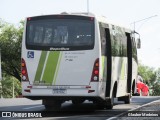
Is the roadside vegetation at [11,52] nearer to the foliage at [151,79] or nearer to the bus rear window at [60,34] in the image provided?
the bus rear window at [60,34]

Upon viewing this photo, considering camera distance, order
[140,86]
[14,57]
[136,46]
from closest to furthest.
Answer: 1. [136,46]
2. [140,86]
3. [14,57]

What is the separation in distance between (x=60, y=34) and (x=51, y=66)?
1.04 meters

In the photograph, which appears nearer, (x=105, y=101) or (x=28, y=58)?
(x=28, y=58)

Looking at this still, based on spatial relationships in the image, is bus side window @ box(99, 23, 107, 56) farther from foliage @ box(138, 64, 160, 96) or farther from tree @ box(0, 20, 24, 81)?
foliage @ box(138, 64, 160, 96)

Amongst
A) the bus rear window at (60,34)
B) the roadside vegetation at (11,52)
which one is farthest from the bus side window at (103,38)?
the roadside vegetation at (11,52)

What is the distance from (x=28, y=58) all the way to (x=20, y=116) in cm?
195

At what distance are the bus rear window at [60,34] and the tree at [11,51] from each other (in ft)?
183

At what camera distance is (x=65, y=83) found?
60.5 ft

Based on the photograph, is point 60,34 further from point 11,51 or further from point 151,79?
point 151,79

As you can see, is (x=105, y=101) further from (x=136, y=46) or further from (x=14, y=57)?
(x=14, y=57)

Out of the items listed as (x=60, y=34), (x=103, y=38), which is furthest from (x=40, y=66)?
(x=103, y=38)

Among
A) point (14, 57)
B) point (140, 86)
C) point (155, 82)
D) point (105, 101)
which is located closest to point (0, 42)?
point (14, 57)

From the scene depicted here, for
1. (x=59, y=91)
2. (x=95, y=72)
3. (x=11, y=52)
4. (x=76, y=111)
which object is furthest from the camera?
(x=11, y=52)

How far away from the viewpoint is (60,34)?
60.8 ft
